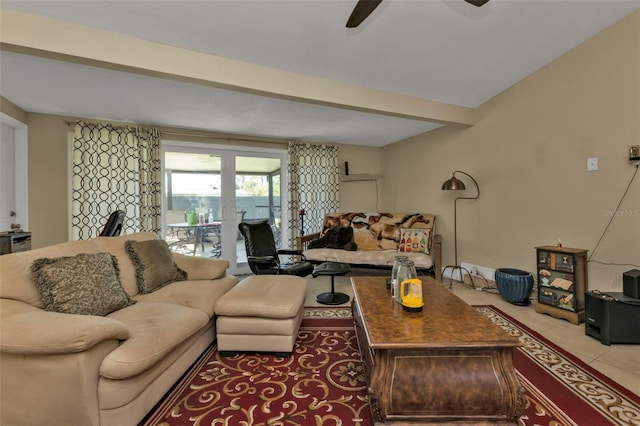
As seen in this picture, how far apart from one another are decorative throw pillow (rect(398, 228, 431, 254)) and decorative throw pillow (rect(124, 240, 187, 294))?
2.88m

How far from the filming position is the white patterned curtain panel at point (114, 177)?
327 cm

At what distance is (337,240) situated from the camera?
4.11m

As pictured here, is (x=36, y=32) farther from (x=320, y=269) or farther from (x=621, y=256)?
(x=621, y=256)

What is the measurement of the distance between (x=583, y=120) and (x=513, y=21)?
1.25m

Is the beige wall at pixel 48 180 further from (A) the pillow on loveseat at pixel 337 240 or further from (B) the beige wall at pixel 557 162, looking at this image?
(B) the beige wall at pixel 557 162

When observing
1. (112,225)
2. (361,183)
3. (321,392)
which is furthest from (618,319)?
(112,225)

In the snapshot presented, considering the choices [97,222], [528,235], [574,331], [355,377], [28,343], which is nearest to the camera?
[28,343]

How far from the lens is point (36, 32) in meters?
1.71

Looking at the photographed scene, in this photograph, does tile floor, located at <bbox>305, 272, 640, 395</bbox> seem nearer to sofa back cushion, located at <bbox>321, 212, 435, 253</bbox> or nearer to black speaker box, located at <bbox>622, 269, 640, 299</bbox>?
black speaker box, located at <bbox>622, 269, 640, 299</bbox>

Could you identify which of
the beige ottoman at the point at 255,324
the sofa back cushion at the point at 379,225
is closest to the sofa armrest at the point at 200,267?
the beige ottoman at the point at 255,324

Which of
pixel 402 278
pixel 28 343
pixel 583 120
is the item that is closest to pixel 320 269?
pixel 402 278

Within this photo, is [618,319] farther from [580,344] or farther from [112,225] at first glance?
[112,225]

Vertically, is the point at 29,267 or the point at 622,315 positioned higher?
the point at 29,267

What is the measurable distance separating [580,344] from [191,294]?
3.01m
